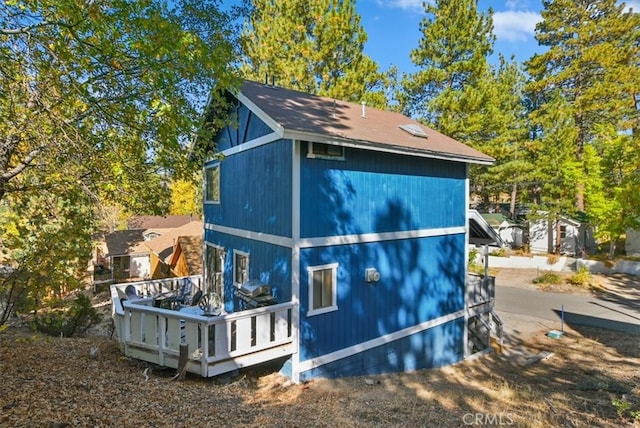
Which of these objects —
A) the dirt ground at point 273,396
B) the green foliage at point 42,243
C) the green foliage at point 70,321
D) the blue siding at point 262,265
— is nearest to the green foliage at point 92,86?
the green foliage at point 42,243

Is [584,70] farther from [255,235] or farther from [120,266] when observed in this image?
[120,266]

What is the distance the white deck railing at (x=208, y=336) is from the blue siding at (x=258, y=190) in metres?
1.83

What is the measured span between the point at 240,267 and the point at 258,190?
2293 mm

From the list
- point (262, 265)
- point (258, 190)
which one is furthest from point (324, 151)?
point (262, 265)

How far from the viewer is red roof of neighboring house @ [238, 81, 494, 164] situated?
7.52 metres

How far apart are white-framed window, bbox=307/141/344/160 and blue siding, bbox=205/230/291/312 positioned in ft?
6.52

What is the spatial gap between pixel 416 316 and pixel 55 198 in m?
8.54

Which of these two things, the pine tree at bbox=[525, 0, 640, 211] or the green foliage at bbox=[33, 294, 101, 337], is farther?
the pine tree at bbox=[525, 0, 640, 211]

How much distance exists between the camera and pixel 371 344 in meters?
8.62

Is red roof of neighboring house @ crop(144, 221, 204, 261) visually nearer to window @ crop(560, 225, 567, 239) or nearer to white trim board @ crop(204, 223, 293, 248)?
white trim board @ crop(204, 223, 293, 248)

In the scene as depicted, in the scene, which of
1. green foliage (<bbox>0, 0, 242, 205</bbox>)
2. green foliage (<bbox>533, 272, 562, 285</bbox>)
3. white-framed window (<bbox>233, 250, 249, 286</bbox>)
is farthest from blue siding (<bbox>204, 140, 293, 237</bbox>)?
green foliage (<bbox>533, 272, 562, 285</bbox>)

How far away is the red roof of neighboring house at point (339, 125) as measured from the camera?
7.52 meters

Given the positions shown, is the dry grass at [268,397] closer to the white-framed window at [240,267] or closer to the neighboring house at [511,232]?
the white-framed window at [240,267]

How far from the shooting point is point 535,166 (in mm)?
26562
